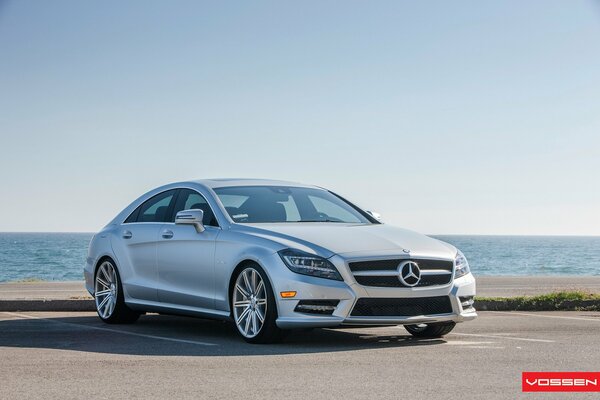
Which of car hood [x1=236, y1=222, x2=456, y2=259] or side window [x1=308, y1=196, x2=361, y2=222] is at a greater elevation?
side window [x1=308, y1=196, x2=361, y2=222]

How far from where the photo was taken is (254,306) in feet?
31.5

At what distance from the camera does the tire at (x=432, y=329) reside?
400 inches

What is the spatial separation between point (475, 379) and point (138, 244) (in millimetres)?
5518

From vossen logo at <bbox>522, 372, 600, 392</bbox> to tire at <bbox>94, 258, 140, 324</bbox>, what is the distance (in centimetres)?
581

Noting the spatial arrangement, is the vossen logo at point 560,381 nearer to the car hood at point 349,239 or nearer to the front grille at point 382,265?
the front grille at point 382,265

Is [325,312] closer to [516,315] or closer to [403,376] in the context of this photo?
[403,376]

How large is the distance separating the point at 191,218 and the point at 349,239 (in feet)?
5.69

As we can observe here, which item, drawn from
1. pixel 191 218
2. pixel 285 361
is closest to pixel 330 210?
pixel 191 218

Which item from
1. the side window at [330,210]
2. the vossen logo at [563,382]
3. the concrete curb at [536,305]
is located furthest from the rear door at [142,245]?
the vossen logo at [563,382]

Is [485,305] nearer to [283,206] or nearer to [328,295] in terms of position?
[283,206]

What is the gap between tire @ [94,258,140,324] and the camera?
1188 cm

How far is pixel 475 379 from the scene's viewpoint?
23.5 ft

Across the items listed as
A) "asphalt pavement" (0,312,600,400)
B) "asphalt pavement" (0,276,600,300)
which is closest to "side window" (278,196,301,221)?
"asphalt pavement" (0,312,600,400)

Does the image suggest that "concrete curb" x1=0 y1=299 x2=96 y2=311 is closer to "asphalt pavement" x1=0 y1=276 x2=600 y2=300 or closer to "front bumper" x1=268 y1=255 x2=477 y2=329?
"asphalt pavement" x1=0 y1=276 x2=600 y2=300
